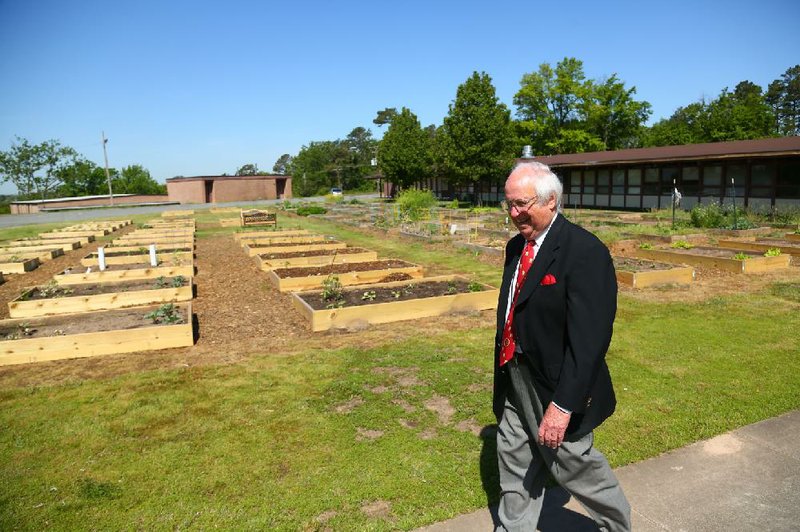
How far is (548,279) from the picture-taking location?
2.55m

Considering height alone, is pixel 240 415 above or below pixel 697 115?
below

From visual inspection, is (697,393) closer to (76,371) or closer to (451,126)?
(76,371)

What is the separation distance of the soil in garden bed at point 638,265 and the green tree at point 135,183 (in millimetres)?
79154

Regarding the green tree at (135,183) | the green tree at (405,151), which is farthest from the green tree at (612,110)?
the green tree at (135,183)

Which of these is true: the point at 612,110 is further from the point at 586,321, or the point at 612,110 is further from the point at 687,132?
the point at 586,321

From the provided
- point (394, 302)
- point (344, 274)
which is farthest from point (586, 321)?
point (344, 274)

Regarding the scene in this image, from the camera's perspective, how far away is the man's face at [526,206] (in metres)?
2.60

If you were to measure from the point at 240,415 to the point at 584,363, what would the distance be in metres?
3.61

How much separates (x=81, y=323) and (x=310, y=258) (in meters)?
5.88

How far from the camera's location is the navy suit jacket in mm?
2445

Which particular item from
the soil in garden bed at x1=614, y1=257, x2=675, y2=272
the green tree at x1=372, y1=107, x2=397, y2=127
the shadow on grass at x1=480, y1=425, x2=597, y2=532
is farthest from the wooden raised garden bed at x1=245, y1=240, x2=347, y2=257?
the green tree at x1=372, y1=107, x2=397, y2=127

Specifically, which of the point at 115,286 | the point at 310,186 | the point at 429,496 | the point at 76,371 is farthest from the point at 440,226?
the point at 310,186

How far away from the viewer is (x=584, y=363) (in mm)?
2441

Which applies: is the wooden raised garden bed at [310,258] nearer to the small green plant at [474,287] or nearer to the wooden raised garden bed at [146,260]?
the wooden raised garden bed at [146,260]
